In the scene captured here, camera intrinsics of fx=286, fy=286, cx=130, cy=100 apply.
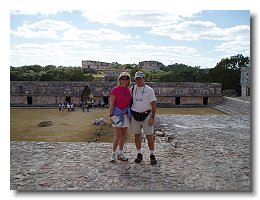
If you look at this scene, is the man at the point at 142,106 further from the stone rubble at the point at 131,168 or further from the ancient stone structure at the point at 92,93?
the ancient stone structure at the point at 92,93

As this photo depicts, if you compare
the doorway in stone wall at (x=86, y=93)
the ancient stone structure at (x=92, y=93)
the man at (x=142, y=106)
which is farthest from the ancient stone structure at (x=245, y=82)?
the man at (x=142, y=106)

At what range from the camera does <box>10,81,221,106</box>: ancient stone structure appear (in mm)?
24625

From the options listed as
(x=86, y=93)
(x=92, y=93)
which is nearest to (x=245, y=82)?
(x=92, y=93)

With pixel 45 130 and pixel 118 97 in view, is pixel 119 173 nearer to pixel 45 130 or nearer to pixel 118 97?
pixel 118 97

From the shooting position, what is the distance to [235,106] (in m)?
20.5

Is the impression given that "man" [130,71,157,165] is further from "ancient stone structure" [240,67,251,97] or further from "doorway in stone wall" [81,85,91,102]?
"ancient stone structure" [240,67,251,97]

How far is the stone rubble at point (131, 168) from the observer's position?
380cm

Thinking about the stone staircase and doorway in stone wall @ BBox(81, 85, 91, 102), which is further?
doorway in stone wall @ BBox(81, 85, 91, 102)

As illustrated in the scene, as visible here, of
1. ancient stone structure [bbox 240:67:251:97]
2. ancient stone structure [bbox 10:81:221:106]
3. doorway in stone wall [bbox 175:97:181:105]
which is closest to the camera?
ancient stone structure [bbox 10:81:221:106]

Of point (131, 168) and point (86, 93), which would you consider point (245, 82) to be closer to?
point (86, 93)

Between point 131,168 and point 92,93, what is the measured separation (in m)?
20.9

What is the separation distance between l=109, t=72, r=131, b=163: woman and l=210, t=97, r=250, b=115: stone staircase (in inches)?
549

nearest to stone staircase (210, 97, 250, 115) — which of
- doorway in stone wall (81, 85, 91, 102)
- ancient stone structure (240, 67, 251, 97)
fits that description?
ancient stone structure (240, 67, 251, 97)

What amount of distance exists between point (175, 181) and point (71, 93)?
21668 millimetres
